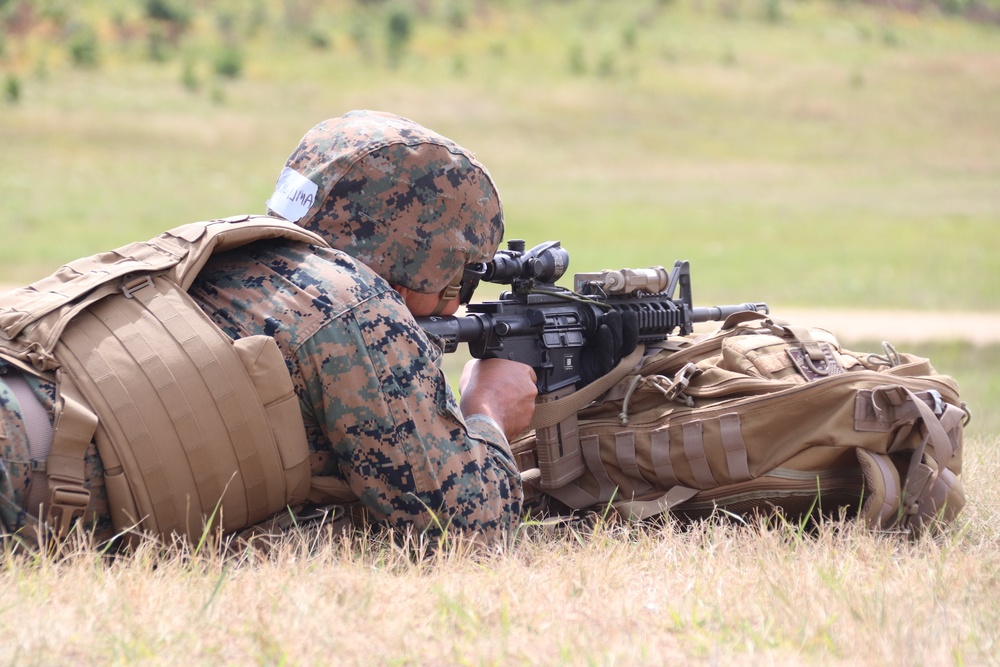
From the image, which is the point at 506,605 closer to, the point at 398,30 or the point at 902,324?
the point at 902,324

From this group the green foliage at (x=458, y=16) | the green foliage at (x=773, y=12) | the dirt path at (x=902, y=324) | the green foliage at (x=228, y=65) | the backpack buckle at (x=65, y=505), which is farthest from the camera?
the green foliage at (x=773, y=12)

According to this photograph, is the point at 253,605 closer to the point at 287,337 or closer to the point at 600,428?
the point at 287,337

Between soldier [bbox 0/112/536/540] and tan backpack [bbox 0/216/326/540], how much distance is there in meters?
0.07

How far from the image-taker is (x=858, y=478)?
372cm

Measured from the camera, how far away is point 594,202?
26688mm

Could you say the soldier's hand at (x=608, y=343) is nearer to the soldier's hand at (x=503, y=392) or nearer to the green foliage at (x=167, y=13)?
the soldier's hand at (x=503, y=392)

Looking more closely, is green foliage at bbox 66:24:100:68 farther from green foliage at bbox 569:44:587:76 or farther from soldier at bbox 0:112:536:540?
soldier at bbox 0:112:536:540

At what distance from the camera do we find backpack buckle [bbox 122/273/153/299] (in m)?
2.93

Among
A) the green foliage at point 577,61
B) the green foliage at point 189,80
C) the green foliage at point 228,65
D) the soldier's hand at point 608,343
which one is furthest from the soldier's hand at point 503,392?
the green foliage at point 577,61

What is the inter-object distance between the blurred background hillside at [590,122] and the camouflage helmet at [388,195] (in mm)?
12588

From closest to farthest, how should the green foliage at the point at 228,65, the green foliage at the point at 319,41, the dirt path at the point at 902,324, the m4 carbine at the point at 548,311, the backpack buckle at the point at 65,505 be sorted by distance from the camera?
1. the backpack buckle at the point at 65,505
2. the m4 carbine at the point at 548,311
3. the dirt path at the point at 902,324
4. the green foliage at the point at 228,65
5. the green foliage at the point at 319,41

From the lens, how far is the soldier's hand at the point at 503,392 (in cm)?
368

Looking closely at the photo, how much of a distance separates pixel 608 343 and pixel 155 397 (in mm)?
1802

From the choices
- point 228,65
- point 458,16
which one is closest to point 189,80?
point 228,65
